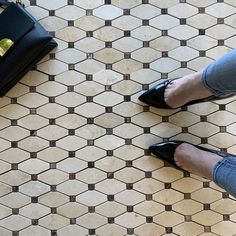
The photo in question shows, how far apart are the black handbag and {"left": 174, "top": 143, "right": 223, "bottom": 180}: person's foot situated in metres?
0.44

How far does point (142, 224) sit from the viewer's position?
50.9 inches

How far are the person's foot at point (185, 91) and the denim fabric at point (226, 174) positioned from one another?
16cm

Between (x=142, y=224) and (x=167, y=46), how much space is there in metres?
0.48

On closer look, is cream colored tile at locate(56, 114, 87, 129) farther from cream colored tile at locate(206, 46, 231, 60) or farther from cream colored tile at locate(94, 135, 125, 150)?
cream colored tile at locate(206, 46, 231, 60)

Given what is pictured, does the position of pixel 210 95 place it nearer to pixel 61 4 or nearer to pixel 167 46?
pixel 167 46

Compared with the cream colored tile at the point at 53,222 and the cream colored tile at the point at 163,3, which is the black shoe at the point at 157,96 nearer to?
the cream colored tile at the point at 163,3

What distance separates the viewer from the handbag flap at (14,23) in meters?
1.21

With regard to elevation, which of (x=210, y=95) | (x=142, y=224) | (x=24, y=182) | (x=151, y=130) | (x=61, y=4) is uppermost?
(x=61, y=4)

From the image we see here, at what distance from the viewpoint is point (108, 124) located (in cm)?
129

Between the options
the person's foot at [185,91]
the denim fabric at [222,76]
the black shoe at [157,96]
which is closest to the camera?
the denim fabric at [222,76]

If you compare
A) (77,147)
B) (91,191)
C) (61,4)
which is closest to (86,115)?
(77,147)

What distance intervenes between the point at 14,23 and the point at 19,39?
0.15 ft

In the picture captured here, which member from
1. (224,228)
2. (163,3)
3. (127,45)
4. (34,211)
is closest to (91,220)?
(34,211)

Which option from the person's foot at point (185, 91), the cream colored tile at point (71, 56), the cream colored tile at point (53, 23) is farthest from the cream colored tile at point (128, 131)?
the cream colored tile at point (53, 23)
